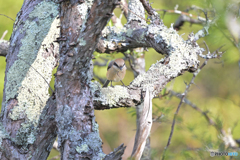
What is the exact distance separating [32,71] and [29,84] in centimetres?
11

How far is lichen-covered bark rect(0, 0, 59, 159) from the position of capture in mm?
1448

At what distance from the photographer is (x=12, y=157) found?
1400mm

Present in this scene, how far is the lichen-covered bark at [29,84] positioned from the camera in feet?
4.75

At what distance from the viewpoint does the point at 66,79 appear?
122 centimetres

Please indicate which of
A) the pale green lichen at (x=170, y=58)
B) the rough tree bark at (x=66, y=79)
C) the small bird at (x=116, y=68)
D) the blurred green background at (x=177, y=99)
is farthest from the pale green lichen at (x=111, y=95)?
the small bird at (x=116, y=68)

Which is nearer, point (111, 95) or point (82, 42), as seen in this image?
point (82, 42)

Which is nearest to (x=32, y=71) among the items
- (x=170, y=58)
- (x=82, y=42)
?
(x=82, y=42)

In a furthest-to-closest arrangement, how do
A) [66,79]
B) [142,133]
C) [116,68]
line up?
[116,68]
[66,79]
[142,133]

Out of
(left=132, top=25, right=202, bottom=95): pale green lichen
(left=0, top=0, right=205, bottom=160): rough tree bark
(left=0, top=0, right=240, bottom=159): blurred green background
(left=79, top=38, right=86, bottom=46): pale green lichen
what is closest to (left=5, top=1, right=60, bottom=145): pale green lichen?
(left=0, top=0, right=205, bottom=160): rough tree bark

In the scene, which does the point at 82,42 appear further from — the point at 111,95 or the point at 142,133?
the point at 111,95

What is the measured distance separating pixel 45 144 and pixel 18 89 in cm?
43

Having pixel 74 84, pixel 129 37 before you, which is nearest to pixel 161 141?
pixel 129 37

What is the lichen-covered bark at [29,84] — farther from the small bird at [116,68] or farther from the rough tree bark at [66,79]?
the small bird at [116,68]

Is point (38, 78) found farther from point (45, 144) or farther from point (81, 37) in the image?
point (81, 37)
